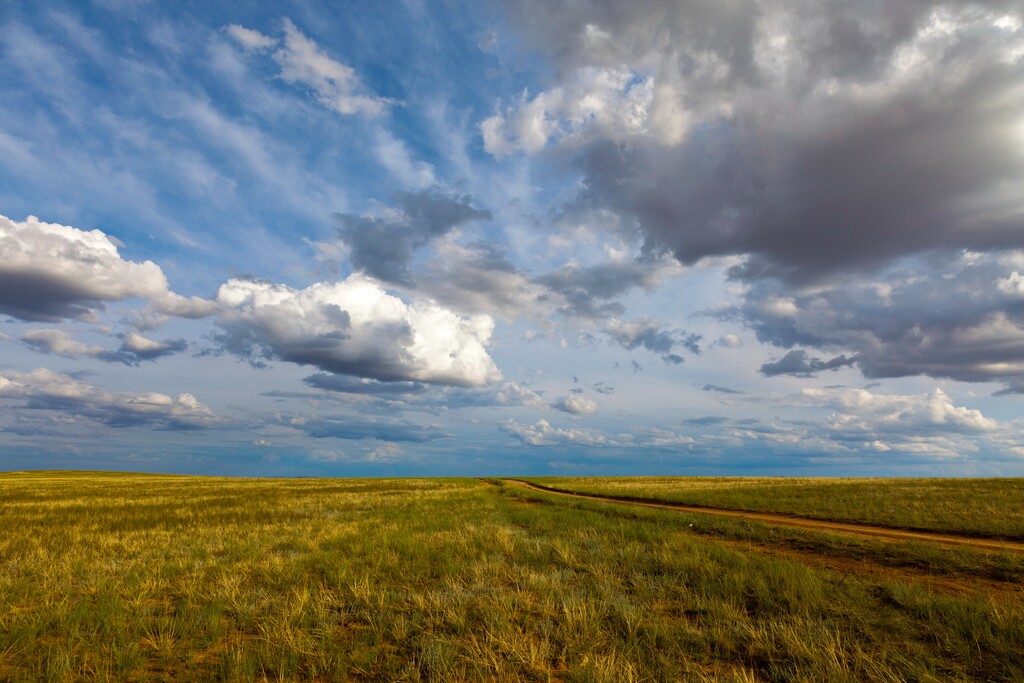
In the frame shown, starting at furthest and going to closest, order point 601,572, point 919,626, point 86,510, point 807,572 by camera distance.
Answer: point 86,510 < point 601,572 < point 807,572 < point 919,626

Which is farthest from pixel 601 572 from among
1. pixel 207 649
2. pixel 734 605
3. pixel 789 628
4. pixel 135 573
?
pixel 135 573

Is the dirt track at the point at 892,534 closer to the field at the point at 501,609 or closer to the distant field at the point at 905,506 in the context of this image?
the distant field at the point at 905,506

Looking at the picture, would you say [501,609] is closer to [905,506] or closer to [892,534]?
[892,534]

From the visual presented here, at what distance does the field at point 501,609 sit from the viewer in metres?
6.27

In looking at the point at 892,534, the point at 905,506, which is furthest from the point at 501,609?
the point at 905,506

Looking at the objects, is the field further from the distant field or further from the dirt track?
the distant field

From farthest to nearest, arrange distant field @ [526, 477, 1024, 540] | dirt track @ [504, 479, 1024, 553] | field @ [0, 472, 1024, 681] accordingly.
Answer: distant field @ [526, 477, 1024, 540], dirt track @ [504, 479, 1024, 553], field @ [0, 472, 1024, 681]

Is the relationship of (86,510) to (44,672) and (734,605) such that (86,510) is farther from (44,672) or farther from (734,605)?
(734,605)

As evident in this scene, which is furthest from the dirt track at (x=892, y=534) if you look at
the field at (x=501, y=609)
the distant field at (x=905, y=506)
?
the field at (x=501, y=609)

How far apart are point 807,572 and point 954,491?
3155 centimetres

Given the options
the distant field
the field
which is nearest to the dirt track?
the distant field

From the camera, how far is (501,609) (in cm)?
813

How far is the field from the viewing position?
6.27 meters

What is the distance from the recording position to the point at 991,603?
317 inches
